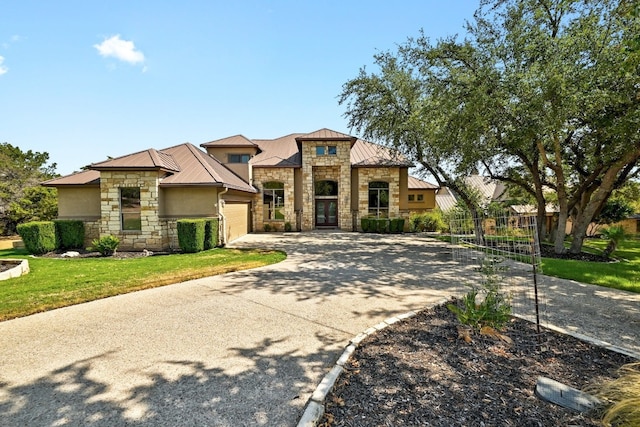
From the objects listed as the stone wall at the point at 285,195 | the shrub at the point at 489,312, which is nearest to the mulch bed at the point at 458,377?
the shrub at the point at 489,312

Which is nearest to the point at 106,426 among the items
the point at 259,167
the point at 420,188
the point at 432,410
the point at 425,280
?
the point at 432,410

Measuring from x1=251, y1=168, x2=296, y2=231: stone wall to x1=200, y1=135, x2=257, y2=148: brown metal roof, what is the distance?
1859 millimetres

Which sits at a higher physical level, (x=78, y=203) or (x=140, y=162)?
(x=140, y=162)

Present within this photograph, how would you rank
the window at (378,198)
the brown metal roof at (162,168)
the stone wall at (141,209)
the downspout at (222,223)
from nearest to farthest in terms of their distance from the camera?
the brown metal roof at (162,168)
the stone wall at (141,209)
the downspout at (222,223)
the window at (378,198)

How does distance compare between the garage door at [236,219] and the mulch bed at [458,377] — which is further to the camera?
the garage door at [236,219]

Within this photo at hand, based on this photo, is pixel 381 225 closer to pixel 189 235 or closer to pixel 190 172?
pixel 190 172

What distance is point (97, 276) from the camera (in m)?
7.41

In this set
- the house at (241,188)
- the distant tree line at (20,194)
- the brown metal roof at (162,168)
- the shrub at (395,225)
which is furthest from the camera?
the shrub at (395,225)

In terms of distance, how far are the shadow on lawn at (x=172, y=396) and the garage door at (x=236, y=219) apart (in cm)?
1168

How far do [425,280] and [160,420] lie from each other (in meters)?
6.07

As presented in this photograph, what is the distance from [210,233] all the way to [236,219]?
11.7 feet

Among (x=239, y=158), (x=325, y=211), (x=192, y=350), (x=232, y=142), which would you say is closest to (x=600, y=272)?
(x=192, y=350)

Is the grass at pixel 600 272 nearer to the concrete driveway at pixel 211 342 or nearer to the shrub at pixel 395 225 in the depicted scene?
the concrete driveway at pixel 211 342

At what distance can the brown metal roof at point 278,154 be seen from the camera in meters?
20.2
